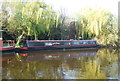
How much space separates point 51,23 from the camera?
20.5 meters

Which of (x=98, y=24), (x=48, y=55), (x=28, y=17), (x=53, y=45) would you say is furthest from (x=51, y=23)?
(x=98, y=24)

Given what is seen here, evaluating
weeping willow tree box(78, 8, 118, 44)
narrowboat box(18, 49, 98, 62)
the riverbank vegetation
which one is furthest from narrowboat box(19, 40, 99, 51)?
weeping willow tree box(78, 8, 118, 44)

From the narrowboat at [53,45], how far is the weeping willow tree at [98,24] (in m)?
1.95

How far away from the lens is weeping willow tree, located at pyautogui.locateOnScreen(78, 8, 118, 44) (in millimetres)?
23031

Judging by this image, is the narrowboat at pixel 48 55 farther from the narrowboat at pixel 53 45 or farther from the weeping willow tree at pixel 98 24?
the weeping willow tree at pixel 98 24

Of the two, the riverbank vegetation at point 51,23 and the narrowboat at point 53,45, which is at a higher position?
the riverbank vegetation at point 51,23

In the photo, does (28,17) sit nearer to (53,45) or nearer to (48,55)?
(53,45)

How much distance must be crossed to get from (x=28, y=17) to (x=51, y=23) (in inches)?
125

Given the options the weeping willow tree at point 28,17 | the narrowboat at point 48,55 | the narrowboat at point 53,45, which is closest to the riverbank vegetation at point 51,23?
the weeping willow tree at point 28,17

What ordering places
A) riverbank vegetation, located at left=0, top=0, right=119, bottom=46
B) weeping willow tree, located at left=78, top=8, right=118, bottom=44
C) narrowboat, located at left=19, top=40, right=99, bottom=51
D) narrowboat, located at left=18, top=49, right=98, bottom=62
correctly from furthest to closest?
→ weeping willow tree, located at left=78, top=8, right=118, bottom=44 → riverbank vegetation, located at left=0, top=0, right=119, bottom=46 → narrowboat, located at left=19, top=40, right=99, bottom=51 → narrowboat, located at left=18, top=49, right=98, bottom=62

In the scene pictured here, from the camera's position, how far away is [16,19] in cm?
1808

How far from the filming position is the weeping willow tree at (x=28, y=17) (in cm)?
1805

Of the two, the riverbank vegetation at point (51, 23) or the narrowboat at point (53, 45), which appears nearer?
the narrowboat at point (53, 45)

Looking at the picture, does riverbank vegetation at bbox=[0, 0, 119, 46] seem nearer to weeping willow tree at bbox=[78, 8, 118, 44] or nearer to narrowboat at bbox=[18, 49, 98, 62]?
weeping willow tree at bbox=[78, 8, 118, 44]
